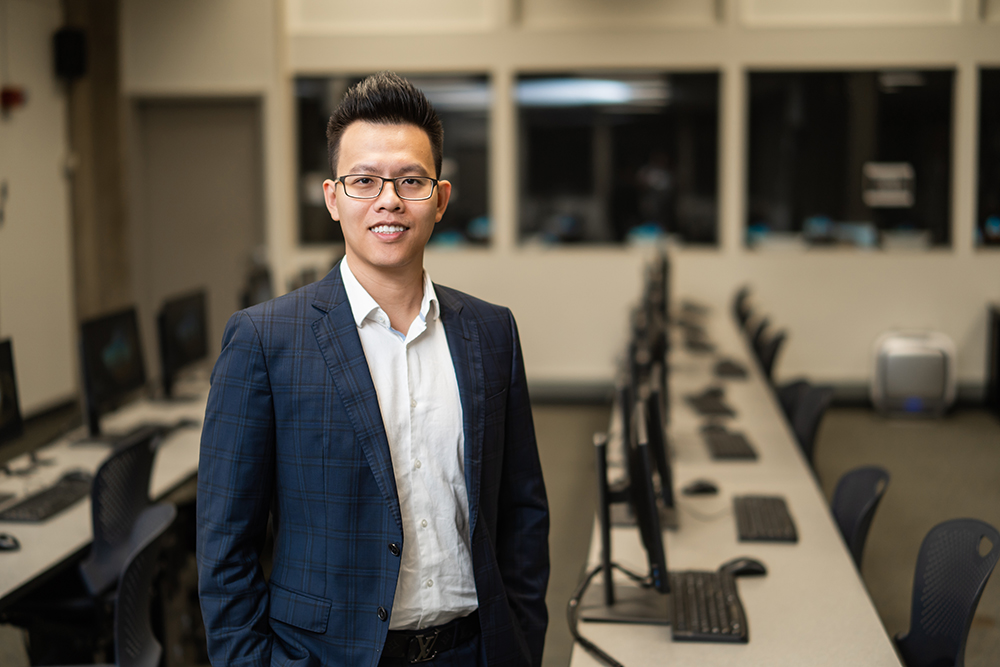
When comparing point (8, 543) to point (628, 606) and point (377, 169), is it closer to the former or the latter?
point (628, 606)

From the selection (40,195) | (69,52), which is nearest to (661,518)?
(40,195)

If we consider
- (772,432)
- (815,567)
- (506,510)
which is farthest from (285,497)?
(772,432)

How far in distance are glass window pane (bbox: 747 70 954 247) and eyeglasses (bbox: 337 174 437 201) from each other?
669 cm

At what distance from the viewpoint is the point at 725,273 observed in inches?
301

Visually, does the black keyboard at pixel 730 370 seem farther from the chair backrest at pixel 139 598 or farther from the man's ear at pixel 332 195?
the man's ear at pixel 332 195

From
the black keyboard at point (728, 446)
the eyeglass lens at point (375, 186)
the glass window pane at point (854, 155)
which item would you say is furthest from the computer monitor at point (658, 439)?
the glass window pane at point (854, 155)

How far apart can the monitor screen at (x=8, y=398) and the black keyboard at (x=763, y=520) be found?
2.49 metres

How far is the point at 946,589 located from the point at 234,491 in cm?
183

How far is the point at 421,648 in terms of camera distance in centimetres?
144

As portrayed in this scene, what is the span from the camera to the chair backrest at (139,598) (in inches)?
94.6

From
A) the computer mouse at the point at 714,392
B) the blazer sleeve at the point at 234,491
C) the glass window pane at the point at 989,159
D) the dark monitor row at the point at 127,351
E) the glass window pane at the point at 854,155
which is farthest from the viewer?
the glass window pane at the point at 854,155

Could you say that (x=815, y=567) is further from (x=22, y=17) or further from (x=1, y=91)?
(x=22, y=17)

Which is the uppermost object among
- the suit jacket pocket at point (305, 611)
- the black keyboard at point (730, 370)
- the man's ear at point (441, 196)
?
the man's ear at point (441, 196)

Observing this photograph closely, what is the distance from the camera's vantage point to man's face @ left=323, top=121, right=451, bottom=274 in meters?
1.39
